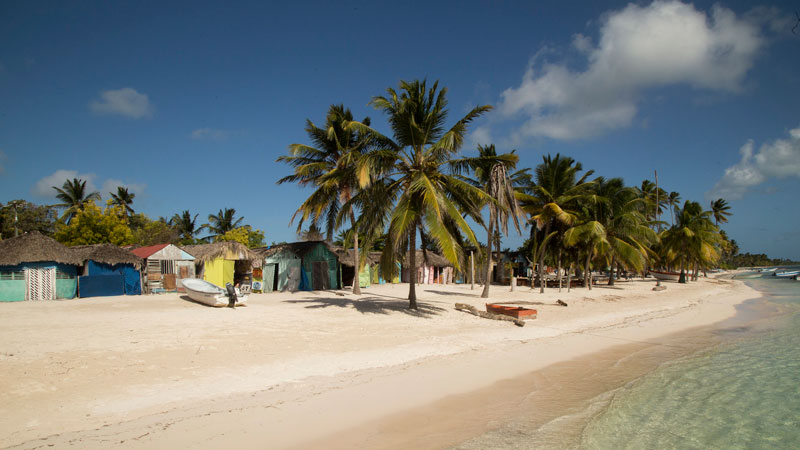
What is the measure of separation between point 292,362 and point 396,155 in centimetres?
659

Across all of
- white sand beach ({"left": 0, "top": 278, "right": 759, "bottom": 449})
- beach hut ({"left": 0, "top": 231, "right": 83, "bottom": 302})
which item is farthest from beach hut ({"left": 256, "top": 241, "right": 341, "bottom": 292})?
white sand beach ({"left": 0, "top": 278, "right": 759, "bottom": 449})

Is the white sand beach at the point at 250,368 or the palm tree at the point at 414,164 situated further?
the palm tree at the point at 414,164

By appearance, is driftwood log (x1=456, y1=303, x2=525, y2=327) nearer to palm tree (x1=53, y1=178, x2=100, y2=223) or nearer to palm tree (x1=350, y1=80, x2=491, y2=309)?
palm tree (x1=350, y1=80, x2=491, y2=309)

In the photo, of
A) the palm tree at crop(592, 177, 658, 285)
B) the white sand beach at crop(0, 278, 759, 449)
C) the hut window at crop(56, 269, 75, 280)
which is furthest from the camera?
the palm tree at crop(592, 177, 658, 285)

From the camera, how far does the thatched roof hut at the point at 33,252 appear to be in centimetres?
1585

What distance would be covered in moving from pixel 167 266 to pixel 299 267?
21.1 feet

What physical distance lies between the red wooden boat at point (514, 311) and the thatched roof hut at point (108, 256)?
54.1ft


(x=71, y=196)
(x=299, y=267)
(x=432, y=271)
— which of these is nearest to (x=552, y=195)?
(x=432, y=271)

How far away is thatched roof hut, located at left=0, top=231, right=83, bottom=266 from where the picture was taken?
624 inches

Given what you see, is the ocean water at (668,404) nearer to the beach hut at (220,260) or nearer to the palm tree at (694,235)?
the beach hut at (220,260)

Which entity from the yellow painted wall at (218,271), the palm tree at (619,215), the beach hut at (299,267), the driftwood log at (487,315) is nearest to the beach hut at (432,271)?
the beach hut at (299,267)

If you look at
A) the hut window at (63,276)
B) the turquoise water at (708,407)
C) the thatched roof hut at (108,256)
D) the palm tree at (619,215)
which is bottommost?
the turquoise water at (708,407)

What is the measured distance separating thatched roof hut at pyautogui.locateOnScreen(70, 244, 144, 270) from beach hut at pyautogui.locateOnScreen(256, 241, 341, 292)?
226 inches

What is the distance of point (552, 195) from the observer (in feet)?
74.0
